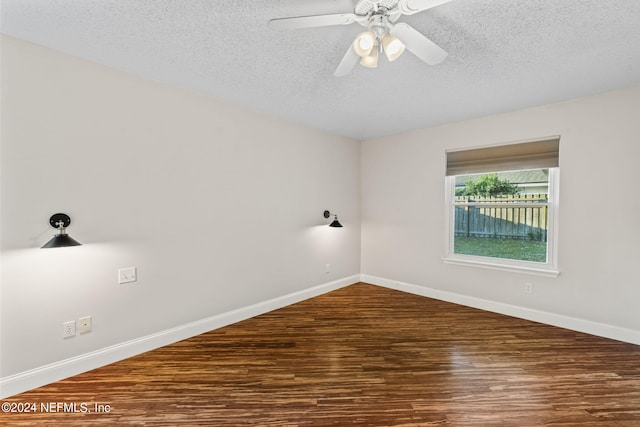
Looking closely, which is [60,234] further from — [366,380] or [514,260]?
[514,260]

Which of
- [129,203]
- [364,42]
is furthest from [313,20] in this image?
[129,203]

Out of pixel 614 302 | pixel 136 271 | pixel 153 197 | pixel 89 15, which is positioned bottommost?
pixel 614 302

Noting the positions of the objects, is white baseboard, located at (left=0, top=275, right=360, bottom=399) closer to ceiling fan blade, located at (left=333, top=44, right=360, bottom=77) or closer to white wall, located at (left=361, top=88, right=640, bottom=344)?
white wall, located at (left=361, top=88, right=640, bottom=344)

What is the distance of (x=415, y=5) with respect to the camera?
136 centimetres

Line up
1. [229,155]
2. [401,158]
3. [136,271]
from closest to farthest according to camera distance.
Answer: [136,271], [229,155], [401,158]

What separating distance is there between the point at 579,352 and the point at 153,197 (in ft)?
13.3

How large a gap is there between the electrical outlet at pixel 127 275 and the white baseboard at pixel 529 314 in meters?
3.39

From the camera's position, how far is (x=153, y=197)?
2535mm

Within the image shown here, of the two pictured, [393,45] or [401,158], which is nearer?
[393,45]

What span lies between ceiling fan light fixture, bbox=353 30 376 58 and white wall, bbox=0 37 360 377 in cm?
189

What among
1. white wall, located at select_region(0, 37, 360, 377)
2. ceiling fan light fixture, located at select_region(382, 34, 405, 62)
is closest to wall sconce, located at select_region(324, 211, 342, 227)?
white wall, located at select_region(0, 37, 360, 377)

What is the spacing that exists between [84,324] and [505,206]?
14.7 ft

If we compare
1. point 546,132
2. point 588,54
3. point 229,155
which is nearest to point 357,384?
point 229,155

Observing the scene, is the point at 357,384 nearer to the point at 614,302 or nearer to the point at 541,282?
the point at 541,282
